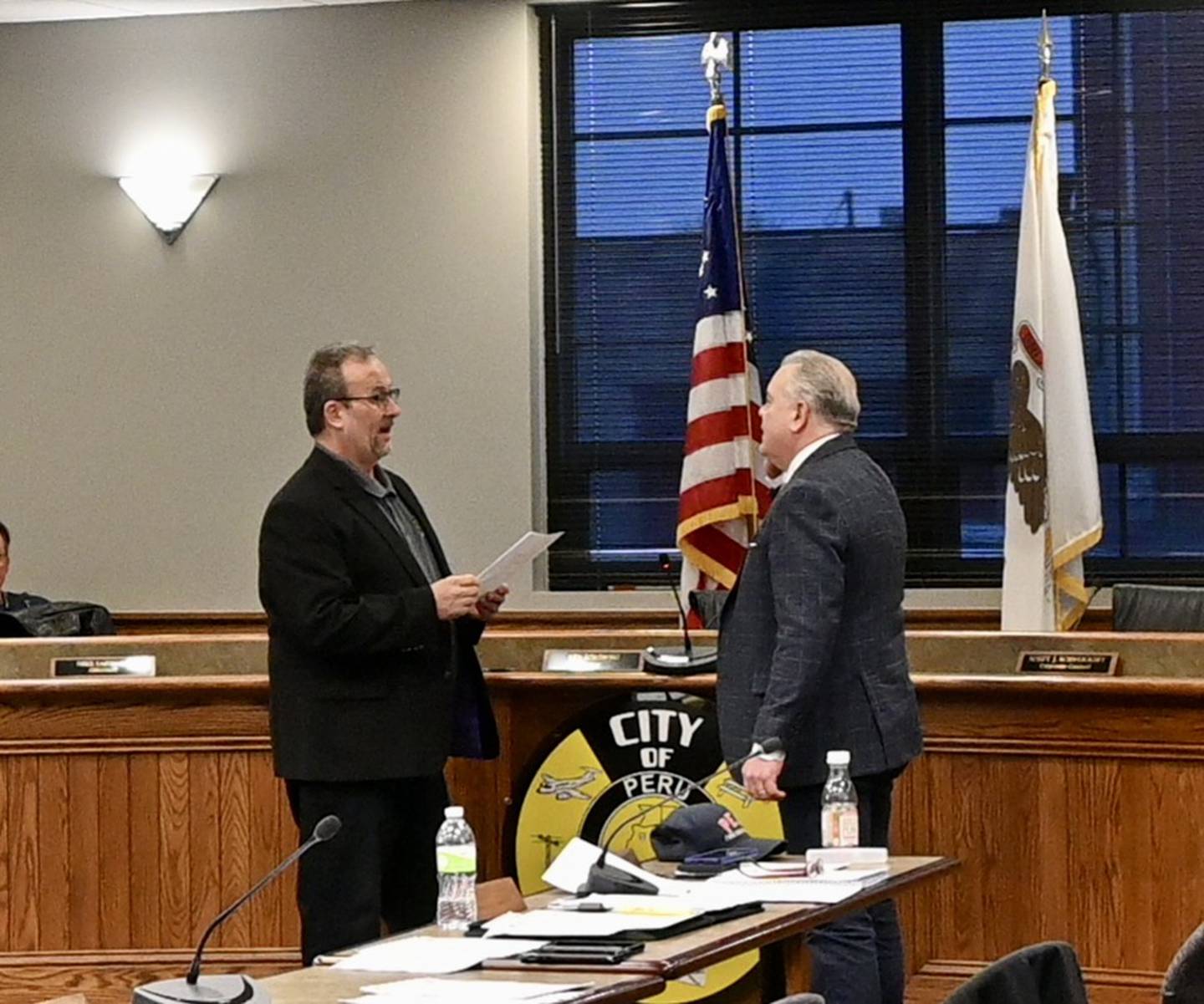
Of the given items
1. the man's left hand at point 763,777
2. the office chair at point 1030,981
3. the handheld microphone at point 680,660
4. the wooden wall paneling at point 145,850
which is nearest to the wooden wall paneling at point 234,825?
the wooden wall paneling at point 145,850

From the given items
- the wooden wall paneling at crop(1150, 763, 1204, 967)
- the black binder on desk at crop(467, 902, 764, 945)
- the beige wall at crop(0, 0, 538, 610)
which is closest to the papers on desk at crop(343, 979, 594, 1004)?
the black binder on desk at crop(467, 902, 764, 945)

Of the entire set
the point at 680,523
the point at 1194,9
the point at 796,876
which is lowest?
the point at 796,876

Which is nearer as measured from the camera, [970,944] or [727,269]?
[970,944]

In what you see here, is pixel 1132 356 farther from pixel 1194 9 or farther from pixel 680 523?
pixel 680 523

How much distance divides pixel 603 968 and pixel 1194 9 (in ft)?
19.1

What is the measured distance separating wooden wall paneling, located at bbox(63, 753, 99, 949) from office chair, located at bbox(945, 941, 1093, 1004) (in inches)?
131

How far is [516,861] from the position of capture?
5.19m

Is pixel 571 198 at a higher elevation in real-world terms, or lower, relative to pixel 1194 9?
lower

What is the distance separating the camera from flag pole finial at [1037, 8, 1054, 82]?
23.1ft

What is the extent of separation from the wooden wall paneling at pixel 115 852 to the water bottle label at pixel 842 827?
2098mm

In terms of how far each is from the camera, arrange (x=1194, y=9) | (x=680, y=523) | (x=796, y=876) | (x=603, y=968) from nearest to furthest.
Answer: (x=603, y=968)
(x=796, y=876)
(x=680, y=523)
(x=1194, y=9)

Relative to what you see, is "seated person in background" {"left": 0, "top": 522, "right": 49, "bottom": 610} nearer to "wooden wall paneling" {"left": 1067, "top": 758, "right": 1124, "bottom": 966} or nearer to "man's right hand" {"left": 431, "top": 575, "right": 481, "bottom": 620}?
"man's right hand" {"left": 431, "top": 575, "right": 481, "bottom": 620}

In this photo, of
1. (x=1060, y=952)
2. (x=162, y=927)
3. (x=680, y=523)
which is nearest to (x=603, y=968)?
(x=1060, y=952)

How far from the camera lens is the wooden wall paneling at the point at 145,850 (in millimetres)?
5328
